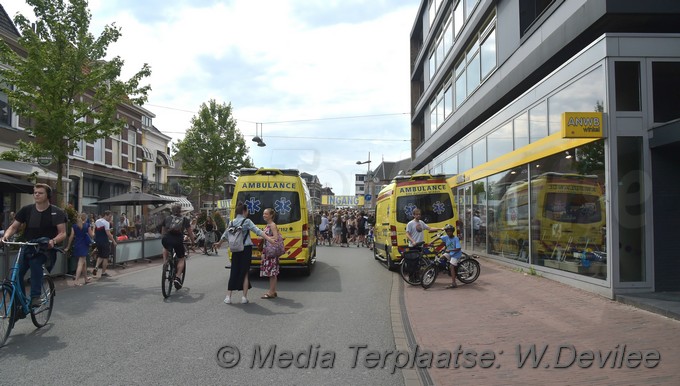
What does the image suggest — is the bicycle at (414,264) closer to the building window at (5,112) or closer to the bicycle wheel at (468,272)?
the bicycle wheel at (468,272)

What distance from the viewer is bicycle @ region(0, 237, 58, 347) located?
6012 millimetres

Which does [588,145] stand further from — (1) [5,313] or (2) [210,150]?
(2) [210,150]

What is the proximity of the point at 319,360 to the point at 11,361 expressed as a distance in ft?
10.6

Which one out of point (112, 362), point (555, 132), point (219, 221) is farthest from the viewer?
point (219, 221)

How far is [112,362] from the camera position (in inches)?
210

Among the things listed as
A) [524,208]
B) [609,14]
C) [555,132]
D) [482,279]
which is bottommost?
[482,279]

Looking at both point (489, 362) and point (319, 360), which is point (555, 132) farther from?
point (319, 360)

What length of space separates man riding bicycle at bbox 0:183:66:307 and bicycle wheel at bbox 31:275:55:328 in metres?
0.12

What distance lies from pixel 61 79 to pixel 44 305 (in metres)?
8.57

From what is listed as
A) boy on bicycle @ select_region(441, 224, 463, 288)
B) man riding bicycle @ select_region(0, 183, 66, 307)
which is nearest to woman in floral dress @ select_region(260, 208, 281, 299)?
man riding bicycle @ select_region(0, 183, 66, 307)

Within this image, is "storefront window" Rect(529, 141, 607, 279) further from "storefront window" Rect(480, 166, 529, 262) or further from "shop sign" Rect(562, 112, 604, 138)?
"storefront window" Rect(480, 166, 529, 262)

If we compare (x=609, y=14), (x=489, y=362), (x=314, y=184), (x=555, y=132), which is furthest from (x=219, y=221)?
(x=314, y=184)

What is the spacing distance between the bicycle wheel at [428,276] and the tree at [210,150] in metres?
28.7

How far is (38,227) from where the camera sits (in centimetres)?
677
